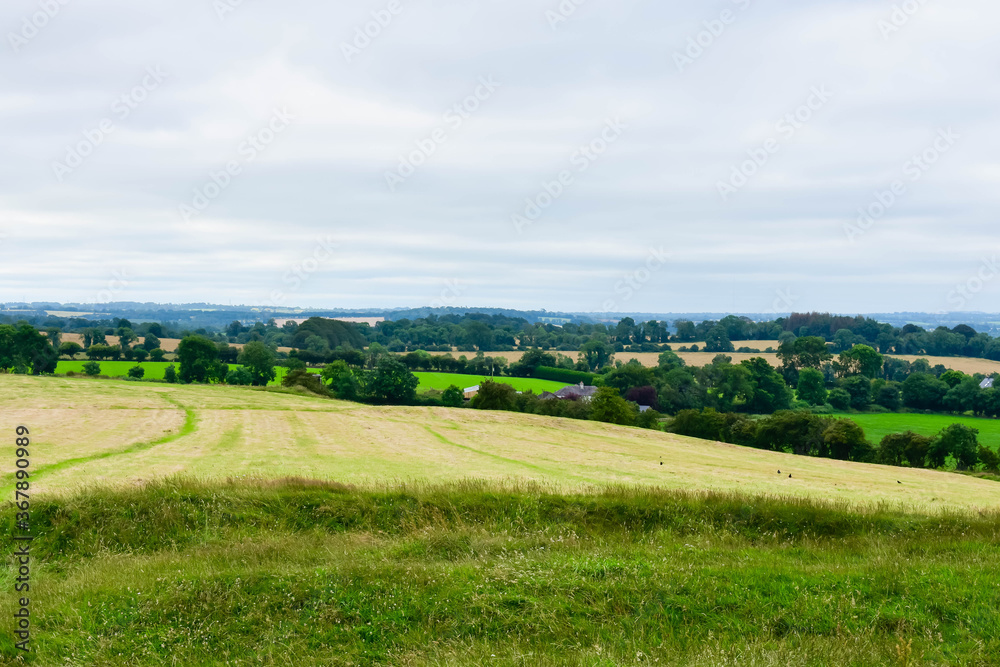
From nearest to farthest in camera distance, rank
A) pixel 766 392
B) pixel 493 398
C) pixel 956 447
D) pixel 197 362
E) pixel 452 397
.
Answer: pixel 956 447 → pixel 493 398 → pixel 452 397 → pixel 197 362 → pixel 766 392

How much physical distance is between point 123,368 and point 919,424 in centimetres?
11277

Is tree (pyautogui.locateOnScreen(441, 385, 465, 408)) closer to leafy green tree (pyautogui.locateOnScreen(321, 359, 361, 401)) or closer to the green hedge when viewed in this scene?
leafy green tree (pyautogui.locateOnScreen(321, 359, 361, 401))

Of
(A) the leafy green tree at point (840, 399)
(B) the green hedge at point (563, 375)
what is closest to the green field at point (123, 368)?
(B) the green hedge at point (563, 375)

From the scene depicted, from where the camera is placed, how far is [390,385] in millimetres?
78438

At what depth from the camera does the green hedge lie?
108 m

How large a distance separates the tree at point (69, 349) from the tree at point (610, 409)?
307 ft

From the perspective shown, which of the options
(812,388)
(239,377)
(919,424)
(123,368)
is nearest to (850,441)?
(919,424)

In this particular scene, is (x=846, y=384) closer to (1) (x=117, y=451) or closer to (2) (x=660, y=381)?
(2) (x=660, y=381)

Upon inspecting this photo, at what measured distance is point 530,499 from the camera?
15.5 metres

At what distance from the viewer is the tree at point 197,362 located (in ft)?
276

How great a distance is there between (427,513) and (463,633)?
5.89m

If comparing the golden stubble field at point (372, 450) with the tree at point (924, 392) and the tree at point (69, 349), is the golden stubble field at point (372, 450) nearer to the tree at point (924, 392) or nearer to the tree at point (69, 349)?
the tree at point (69, 349)

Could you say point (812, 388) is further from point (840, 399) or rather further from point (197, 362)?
point (197, 362)

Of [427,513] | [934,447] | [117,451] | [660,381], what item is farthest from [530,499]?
[660,381]
